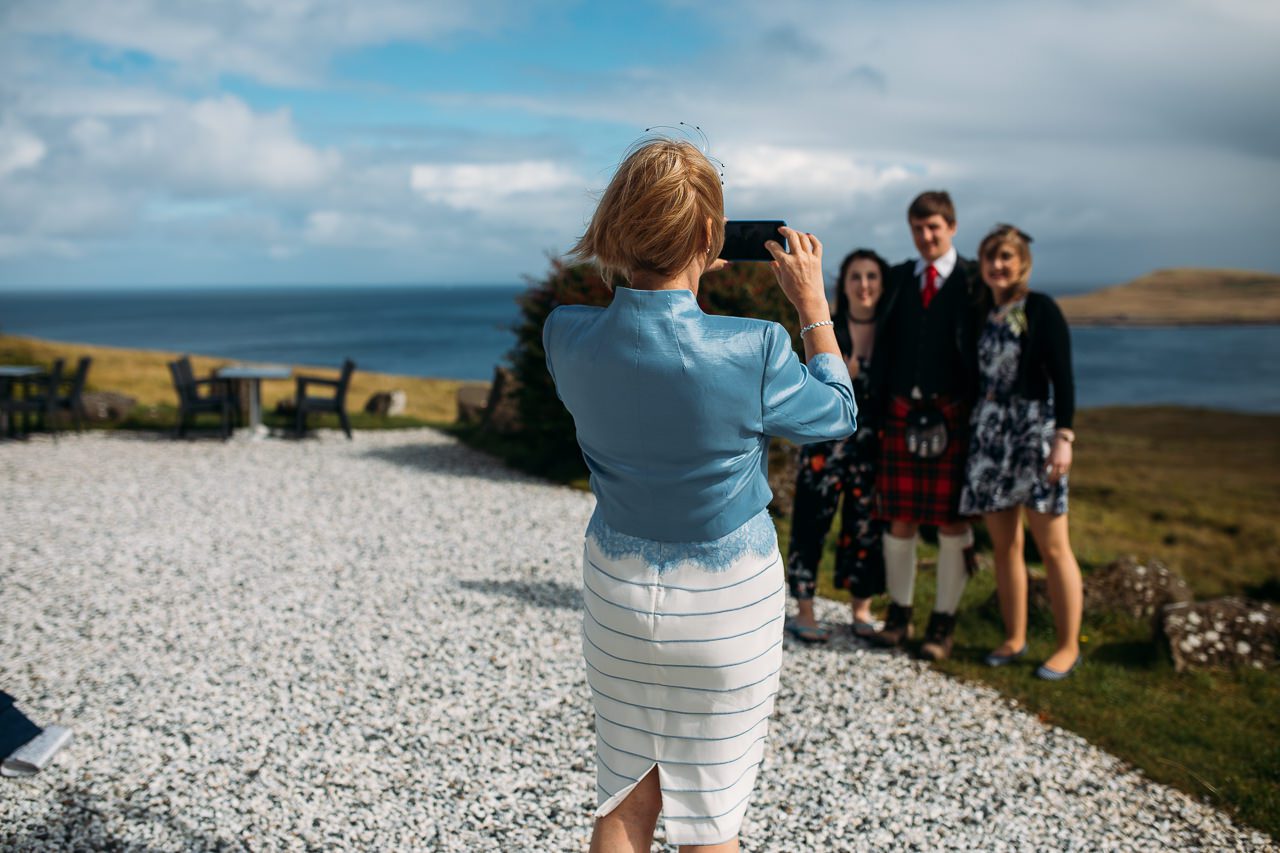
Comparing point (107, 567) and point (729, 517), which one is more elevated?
point (729, 517)

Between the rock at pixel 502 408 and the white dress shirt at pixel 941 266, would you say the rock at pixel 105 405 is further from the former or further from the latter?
the white dress shirt at pixel 941 266

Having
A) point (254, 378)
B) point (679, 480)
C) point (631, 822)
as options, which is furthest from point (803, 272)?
point (254, 378)

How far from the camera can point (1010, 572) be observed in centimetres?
484

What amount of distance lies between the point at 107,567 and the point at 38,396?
6.78 m

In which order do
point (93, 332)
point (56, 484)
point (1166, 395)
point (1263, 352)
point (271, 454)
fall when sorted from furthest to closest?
point (93, 332) < point (1263, 352) < point (1166, 395) < point (271, 454) < point (56, 484)

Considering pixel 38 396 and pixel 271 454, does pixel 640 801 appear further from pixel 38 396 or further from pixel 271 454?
pixel 38 396

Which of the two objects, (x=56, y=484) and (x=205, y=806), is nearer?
(x=205, y=806)

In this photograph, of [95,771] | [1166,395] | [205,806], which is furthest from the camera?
[1166,395]

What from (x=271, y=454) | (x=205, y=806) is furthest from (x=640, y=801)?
(x=271, y=454)

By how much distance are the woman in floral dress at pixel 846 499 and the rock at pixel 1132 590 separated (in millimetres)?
1800

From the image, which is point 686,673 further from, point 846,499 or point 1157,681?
point 1157,681

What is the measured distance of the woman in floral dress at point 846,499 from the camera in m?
4.85

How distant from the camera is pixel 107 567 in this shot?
21.4 feet

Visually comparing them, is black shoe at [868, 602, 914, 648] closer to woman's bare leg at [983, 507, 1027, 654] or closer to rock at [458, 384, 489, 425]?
woman's bare leg at [983, 507, 1027, 654]
